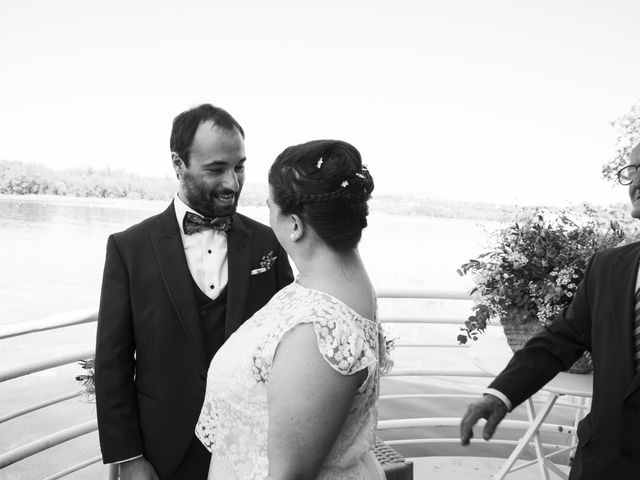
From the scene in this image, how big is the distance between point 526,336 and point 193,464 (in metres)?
1.54

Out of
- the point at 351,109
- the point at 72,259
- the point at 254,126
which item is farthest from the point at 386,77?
the point at 72,259

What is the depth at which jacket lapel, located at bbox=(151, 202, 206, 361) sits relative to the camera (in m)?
1.88

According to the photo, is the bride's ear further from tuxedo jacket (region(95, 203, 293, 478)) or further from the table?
the table

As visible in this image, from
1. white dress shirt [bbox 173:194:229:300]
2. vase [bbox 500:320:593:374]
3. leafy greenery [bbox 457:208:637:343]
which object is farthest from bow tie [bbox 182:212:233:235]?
vase [bbox 500:320:593:374]

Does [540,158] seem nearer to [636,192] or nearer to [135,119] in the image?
[135,119]

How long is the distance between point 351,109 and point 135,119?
51.5 feet

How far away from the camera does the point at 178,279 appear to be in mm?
1911

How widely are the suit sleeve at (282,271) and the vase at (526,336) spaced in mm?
1086

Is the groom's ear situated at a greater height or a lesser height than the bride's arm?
greater

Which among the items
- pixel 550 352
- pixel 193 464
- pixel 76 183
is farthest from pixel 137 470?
pixel 76 183

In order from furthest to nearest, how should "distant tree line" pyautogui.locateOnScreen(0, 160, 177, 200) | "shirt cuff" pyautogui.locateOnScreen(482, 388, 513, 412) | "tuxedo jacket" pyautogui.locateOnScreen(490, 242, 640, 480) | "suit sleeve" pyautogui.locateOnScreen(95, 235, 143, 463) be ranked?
"distant tree line" pyautogui.locateOnScreen(0, 160, 177, 200)
"suit sleeve" pyautogui.locateOnScreen(95, 235, 143, 463)
"shirt cuff" pyautogui.locateOnScreen(482, 388, 513, 412)
"tuxedo jacket" pyautogui.locateOnScreen(490, 242, 640, 480)

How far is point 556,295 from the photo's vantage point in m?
2.40

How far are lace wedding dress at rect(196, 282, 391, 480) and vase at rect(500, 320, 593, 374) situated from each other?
136 cm

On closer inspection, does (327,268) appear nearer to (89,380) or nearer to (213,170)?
(213,170)
